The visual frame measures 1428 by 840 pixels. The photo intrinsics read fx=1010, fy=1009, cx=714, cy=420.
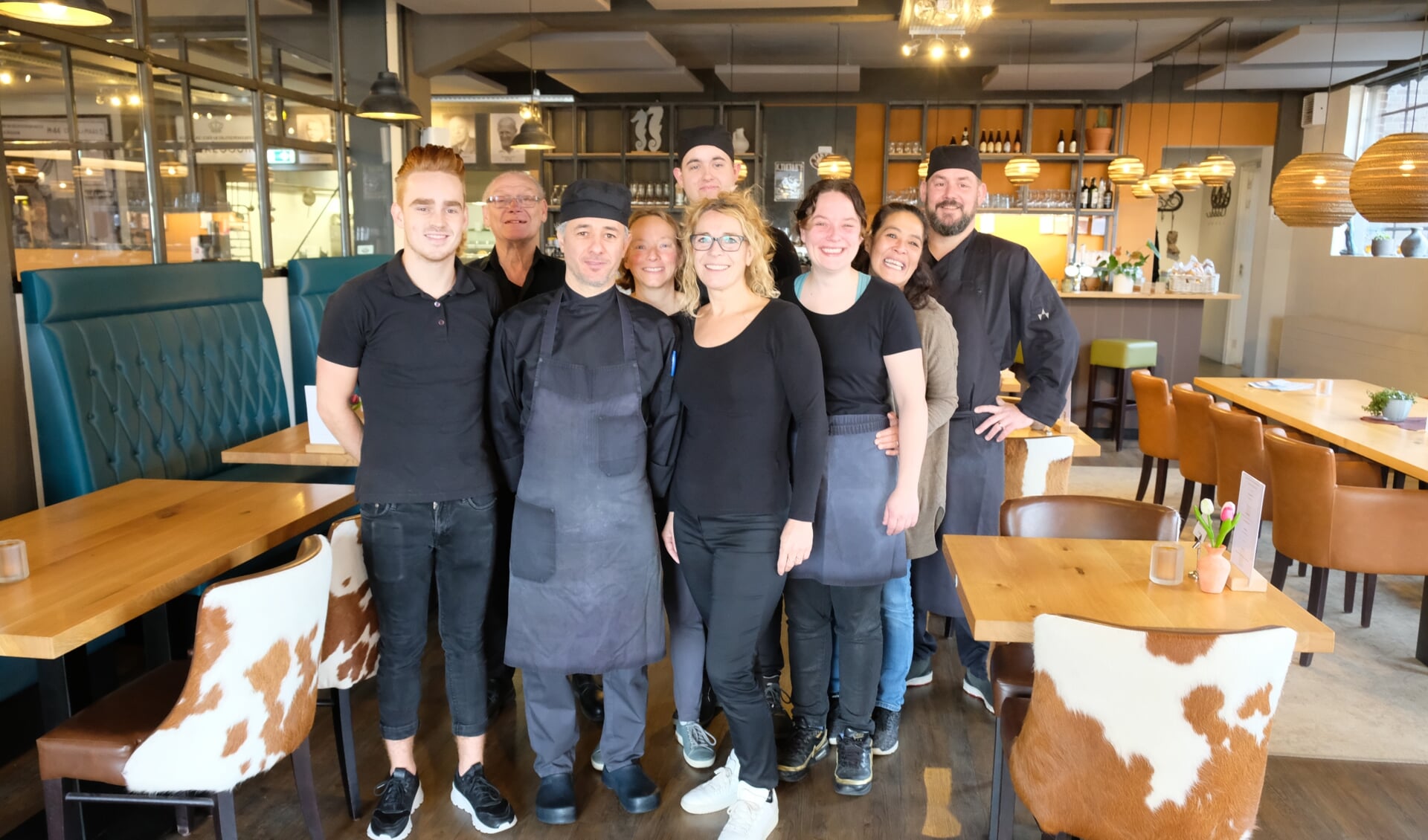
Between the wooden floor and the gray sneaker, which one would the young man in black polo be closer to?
the wooden floor

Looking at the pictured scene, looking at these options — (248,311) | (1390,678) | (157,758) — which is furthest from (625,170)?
(157,758)

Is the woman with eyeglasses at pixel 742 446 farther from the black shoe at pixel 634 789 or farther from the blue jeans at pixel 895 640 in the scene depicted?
the blue jeans at pixel 895 640

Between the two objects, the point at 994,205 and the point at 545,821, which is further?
the point at 994,205

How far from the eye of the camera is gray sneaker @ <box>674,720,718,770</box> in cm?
304

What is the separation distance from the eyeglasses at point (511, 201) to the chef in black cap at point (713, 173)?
1.67 feet

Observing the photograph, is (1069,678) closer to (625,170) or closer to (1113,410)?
(1113,410)

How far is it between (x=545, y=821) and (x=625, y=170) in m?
10.1

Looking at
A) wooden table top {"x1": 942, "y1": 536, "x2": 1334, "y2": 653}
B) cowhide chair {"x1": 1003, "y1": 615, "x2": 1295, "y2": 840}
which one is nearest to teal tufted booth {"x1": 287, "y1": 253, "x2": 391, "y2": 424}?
wooden table top {"x1": 942, "y1": 536, "x2": 1334, "y2": 653}

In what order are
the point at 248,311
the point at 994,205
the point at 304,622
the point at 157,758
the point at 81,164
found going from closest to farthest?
1. the point at 157,758
2. the point at 304,622
3. the point at 81,164
4. the point at 248,311
5. the point at 994,205

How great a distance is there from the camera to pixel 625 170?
39.3 ft

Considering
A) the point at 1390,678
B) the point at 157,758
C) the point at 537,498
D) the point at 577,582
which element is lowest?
the point at 1390,678

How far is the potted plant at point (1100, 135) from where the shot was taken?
11.1 metres

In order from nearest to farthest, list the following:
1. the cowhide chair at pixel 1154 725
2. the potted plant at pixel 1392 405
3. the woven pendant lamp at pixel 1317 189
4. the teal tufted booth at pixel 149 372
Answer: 1. the cowhide chair at pixel 1154 725
2. the teal tufted booth at pixel 149 372
3. the potted plant at pixel 1392 405
4. the woven pendant lamp at pixel 1317 189

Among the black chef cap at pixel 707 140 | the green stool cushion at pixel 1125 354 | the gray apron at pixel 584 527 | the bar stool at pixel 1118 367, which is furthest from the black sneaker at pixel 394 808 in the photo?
the green stool cushion at pixel 1125 354
